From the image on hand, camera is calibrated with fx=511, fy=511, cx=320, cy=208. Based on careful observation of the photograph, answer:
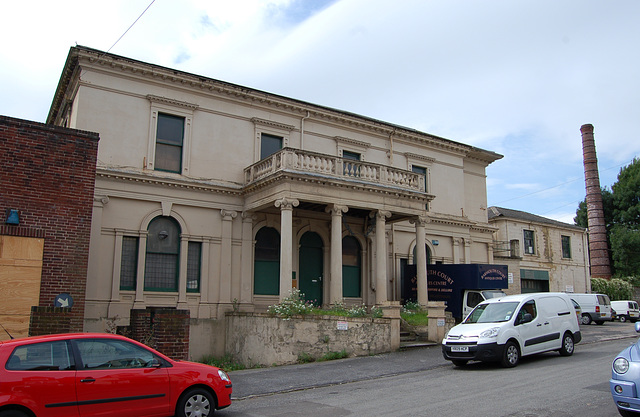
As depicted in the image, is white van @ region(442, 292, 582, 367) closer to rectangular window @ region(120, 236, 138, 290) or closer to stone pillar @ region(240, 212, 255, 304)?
stone pillar @ region(240, 212, 255, 304)

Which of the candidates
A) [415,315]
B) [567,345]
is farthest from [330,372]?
[415,315]

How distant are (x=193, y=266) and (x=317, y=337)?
6790mm

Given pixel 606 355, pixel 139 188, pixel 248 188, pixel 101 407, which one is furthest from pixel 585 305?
pixel 101 407

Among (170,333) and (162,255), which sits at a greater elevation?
(162,255)

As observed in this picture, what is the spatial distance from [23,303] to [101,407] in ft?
22.1

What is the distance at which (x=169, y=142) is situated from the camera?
20641 millimetres

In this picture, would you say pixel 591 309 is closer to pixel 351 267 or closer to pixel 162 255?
pixel 351 267

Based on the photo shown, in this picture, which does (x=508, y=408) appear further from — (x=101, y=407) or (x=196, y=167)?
(x=196, y=167)

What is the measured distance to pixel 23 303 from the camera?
12.5m

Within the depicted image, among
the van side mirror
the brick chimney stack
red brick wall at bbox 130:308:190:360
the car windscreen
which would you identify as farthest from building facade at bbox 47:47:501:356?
the brick chimney stack

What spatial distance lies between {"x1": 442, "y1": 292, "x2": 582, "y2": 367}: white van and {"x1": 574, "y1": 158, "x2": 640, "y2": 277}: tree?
132 ft

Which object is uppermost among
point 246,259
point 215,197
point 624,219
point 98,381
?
point 624,219

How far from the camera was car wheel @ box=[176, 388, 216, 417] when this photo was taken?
7.92 metres

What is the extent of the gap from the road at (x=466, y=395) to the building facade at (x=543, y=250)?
24.8m
